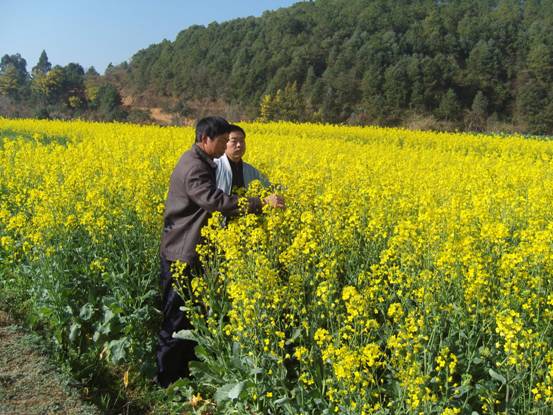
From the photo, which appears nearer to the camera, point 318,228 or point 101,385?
point 318,228

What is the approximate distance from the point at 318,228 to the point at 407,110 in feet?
150

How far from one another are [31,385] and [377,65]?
4961cm

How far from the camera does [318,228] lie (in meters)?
3.46

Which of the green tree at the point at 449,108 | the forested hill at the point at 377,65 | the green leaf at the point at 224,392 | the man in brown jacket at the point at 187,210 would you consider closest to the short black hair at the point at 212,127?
the man in brown jacket at the point at 187,210

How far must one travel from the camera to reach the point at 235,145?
3.58m

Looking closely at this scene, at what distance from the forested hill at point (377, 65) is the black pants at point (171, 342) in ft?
136

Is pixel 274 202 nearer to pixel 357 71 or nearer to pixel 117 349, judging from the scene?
pixel 117 349

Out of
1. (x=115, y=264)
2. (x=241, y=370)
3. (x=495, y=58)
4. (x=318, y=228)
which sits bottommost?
(x=241, y=370)

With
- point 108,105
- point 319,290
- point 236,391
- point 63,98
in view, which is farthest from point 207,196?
point 63,98

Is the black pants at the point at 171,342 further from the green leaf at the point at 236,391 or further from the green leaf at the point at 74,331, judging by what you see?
the green leaf at the point at 236,391

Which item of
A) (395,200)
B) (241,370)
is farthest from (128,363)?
(395,200)

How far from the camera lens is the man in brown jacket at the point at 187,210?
3.27m

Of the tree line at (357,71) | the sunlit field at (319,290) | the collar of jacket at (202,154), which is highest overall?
the tree line at (357,71)

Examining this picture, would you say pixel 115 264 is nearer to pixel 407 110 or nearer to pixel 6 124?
pixel 6 124
